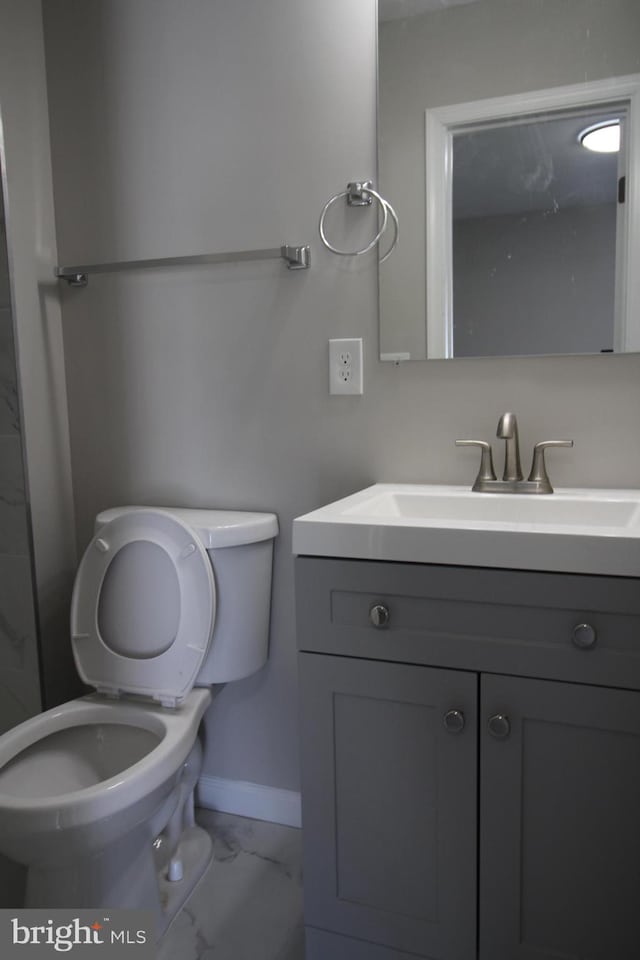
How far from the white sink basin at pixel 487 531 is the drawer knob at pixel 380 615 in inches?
3.0

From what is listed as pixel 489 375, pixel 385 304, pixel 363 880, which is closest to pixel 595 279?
pixel 489 375

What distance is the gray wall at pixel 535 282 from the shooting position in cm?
126

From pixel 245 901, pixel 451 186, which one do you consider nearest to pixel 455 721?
pixel 245 901

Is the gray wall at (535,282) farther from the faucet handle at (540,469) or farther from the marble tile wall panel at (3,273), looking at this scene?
the marble tile wall panel at (3,273)

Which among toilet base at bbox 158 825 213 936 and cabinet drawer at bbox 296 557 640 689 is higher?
cabinet drawer at bbox 296 557 640 689

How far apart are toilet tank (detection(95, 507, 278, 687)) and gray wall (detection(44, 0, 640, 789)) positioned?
9cm

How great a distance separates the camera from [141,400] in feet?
5.40

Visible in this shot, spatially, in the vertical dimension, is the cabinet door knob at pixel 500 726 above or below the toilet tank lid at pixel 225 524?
below

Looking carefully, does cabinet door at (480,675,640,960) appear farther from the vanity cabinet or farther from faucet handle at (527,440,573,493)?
faucet handle at (527,440,573,493)

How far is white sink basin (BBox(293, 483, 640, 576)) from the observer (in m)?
0.89

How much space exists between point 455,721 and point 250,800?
0.89 metres

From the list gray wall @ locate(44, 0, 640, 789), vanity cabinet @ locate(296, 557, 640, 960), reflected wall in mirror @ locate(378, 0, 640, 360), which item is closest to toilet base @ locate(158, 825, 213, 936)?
gray wall @ locate(44, 0, 640, 789)

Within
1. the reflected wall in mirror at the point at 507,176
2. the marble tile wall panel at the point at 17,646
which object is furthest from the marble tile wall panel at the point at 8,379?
the reflected wall in mirror at the point at 507,176

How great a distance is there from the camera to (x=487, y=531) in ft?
3.05
